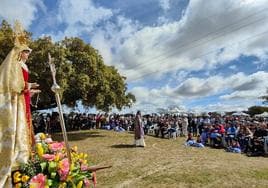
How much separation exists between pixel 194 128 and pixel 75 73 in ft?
35.2

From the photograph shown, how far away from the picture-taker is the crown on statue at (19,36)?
5863 millimetres

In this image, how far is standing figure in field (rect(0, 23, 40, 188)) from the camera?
5.09m

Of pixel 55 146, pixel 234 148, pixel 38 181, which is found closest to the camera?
pixel 38 181

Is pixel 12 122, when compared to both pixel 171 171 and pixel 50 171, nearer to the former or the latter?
pixel 50 171

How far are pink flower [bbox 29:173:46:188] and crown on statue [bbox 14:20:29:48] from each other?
7.19ft

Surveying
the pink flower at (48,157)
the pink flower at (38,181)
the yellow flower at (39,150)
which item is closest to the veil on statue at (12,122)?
the yellow flower at (39,150)

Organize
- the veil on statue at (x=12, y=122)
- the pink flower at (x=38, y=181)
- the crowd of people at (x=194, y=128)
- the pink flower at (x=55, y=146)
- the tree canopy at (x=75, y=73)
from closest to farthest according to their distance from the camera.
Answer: the pink flower at (x=38, y=181) < the veil on statue at (x=12, y=122) < the pink flower at (x=55, y=146) < the crowd of people at (x=194, y=128) < the tree canopy at (x=75, y=73)

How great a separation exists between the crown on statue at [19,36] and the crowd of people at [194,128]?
15370 millimetres

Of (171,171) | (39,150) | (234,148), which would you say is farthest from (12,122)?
(234,148)

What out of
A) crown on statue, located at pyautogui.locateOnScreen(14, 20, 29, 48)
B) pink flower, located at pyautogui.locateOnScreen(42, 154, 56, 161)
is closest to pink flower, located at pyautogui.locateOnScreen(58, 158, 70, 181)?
pink flower, located at pyautogui.locateOnScreen(42, 154, 56, 161)

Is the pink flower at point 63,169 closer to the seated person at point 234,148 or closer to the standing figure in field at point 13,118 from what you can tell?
the standing figure in field at point 13,118

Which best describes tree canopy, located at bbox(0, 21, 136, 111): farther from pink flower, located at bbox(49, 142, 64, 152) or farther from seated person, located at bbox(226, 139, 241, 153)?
pink flower, located at bbox(49, 142, 64, 152)

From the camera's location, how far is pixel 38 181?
4871 mm

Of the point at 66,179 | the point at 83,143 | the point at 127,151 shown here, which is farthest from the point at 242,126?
the point at 66,179
